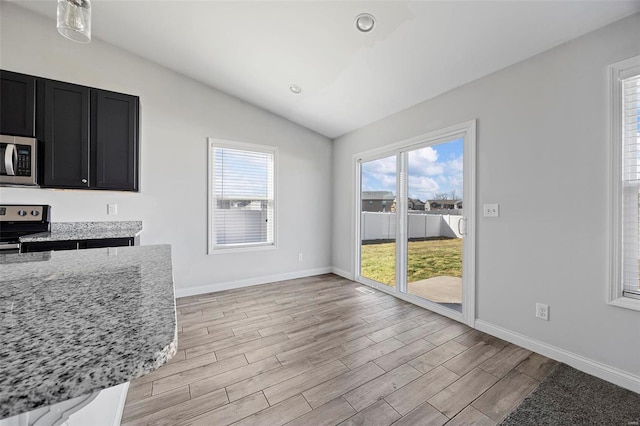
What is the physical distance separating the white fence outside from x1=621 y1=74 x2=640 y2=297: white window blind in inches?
46.8

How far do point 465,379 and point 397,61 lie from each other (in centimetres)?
276

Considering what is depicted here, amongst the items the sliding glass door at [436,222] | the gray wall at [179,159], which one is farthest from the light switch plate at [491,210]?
the gray wall at [179,159]

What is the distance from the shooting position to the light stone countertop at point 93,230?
260 centimetres

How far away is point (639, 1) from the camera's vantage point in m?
1.73

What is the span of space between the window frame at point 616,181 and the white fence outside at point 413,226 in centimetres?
114

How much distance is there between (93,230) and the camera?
119 inches

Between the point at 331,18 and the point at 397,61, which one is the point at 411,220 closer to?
the point at 397,61

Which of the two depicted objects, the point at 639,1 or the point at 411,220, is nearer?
the point at 639,1

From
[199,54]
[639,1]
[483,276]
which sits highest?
[199,54]

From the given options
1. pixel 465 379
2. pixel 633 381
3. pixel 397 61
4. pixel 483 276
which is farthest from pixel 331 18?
pixel 633 381

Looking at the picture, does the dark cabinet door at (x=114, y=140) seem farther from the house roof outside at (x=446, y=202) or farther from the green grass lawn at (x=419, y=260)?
the house roof outside at (x=446, y=202)

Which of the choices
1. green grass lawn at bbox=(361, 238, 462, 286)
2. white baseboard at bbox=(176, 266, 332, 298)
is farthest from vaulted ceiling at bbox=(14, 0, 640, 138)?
white baseboard at bbox=(176, 266, 332, 298)

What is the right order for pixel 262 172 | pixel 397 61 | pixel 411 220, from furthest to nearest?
1. pixel 262 172
2. pixel 411 220
3. pixel 397 61

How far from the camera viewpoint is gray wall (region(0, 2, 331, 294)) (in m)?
2.91
